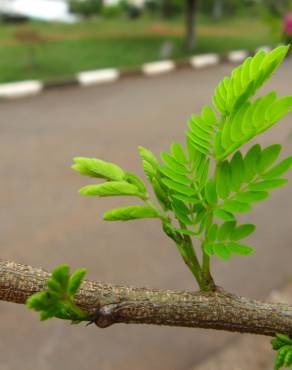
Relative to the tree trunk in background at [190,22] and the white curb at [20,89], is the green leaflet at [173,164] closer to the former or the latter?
the white curb at [20,89]

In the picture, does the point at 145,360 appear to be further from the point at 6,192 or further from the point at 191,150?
the point at 191,150

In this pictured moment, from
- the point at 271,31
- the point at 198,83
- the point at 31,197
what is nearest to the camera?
the point at 271,31

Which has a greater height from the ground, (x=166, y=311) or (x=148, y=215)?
(x=148, y=215)

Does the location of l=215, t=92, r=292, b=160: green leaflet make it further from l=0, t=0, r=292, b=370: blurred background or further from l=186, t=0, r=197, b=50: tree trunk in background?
l=186, t=0, r=197, b=50: tree trunk in background

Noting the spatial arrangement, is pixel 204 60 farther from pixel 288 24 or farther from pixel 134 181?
pixel 134 181

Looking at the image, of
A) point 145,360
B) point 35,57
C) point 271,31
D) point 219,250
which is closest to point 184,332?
point 145,360

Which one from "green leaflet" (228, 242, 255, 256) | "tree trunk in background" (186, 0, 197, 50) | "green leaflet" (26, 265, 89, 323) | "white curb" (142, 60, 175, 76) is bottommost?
"green leaflet" (26, 265, 89, 323)

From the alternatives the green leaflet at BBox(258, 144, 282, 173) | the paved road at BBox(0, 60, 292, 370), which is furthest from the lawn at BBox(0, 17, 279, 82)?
the green leaflet at BBox(258, 144, 282, 173)

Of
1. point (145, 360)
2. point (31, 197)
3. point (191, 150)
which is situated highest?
point (31, 197)
